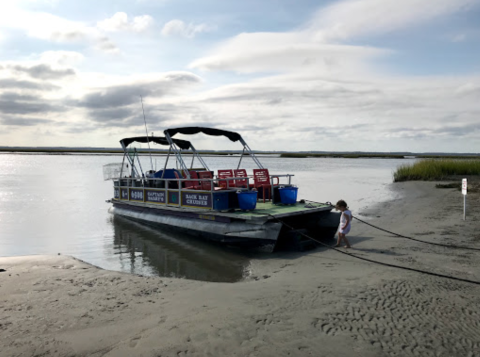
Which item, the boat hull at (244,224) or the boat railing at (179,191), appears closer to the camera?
the boat hull at (244,224)

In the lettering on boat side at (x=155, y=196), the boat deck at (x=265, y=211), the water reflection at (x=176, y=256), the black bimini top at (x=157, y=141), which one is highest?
the black bimini top at (x=157, y=141)

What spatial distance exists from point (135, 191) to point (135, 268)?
6.11m

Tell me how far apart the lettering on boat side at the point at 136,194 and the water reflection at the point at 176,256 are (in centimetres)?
159

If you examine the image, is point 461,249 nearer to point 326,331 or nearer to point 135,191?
point 326,331

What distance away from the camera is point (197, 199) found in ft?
36.1

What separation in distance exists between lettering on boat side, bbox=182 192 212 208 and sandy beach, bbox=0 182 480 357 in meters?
2.98

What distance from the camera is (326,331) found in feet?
14.5

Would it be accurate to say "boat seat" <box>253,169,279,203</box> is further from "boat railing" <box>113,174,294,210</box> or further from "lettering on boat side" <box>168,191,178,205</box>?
"lettering on boat side" <box>168,191,178,205</box>

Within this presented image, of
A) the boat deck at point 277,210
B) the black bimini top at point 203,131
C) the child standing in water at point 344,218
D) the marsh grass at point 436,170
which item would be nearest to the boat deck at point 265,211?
the boat deck at point 277,210

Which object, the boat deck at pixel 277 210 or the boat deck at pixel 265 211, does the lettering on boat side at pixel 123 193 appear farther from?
the boat deck at pixel 277 210

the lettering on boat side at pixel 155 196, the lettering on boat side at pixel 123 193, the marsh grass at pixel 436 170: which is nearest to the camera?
the lettering on boat side at pixel 155 196

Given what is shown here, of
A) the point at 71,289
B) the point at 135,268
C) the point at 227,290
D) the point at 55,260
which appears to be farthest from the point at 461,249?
the point at 55,260

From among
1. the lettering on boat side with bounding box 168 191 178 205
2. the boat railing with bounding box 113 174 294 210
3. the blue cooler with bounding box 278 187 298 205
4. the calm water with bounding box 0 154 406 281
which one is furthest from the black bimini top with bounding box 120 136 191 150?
the blue cooler with bounding box 278 187 298 205

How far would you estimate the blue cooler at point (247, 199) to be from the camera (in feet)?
33.0
